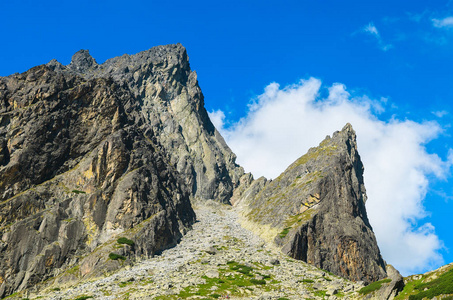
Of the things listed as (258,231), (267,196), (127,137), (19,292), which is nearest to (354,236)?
(258,231)

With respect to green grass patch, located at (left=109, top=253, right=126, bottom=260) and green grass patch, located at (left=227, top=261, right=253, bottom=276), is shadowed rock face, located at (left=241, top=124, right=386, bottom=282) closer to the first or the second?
green grass patch, located at (left=227, top=261, right=253, bottom=276)

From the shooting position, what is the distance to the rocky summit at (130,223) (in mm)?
73062

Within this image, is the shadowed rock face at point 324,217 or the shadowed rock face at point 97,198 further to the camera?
the shadowed rock face at point 324,217

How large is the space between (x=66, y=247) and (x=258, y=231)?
5534cm

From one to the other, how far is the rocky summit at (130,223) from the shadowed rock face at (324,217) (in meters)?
0.36

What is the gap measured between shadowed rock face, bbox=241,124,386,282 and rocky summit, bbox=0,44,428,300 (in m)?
0.36

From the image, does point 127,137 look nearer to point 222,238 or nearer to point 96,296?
point 222,238

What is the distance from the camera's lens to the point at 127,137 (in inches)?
4808

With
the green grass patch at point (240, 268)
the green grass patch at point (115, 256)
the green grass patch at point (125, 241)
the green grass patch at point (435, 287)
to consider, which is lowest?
the green grass patch at point (435, 287)

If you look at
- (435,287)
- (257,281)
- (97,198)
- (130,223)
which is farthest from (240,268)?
(435,287)

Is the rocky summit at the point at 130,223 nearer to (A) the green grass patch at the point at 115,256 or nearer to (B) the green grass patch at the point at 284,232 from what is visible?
(A) the green grass patch at the point at 115,256

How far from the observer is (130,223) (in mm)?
100562

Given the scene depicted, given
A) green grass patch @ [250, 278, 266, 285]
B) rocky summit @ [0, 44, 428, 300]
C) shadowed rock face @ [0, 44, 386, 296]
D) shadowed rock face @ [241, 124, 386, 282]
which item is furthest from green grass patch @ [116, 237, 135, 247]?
shadowed rock face @ [241, 124, 386, 282]

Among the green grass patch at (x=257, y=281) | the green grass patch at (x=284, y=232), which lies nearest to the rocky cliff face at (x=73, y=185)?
the green grass patch at (x=284, y=232)
